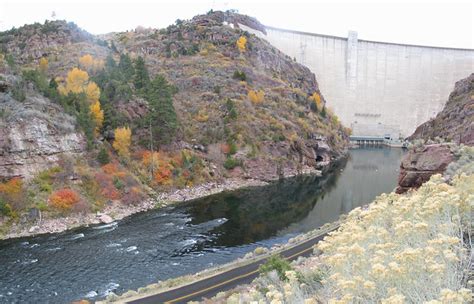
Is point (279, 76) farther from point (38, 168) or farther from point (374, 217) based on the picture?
point (374, 217)

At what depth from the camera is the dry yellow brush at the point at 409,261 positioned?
6.64 metres

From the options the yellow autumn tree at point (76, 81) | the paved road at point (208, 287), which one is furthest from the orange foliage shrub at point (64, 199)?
the paved road at point (208, 287)

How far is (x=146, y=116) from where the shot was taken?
51.9 meters

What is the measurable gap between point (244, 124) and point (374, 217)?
175 ft

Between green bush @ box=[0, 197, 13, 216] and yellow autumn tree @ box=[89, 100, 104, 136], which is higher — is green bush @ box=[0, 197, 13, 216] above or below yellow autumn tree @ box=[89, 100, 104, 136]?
below

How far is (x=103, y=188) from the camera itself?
41125 millimetres

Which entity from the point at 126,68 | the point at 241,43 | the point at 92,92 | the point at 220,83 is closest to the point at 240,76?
the point at 220,83

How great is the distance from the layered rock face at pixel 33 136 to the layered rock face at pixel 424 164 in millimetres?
31987

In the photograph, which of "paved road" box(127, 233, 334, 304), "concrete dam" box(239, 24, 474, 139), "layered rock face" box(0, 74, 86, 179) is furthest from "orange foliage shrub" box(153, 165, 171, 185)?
"concrete dam" box(239, 24, 474, 139)

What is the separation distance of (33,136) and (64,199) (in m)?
7.34

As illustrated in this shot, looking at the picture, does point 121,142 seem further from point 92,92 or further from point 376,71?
point 376,71

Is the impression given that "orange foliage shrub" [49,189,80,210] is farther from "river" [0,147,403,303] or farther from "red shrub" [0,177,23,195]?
"river" [0,147,403,303]

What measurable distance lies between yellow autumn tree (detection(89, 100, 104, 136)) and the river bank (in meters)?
10.7

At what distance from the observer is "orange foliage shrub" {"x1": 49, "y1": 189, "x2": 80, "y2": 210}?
36.5 m
